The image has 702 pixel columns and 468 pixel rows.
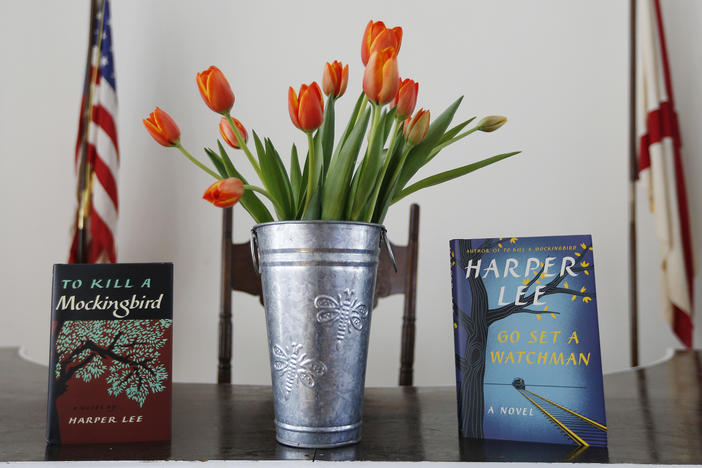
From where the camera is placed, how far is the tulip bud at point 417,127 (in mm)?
540

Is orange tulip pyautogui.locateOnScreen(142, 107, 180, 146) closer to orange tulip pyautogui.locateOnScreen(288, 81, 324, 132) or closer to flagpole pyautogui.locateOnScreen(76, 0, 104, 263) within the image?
orange tulip pyautogui.locateOnScreen(288, 81, 324, 132)

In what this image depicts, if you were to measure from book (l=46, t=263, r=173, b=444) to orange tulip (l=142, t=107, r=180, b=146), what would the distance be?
0.14 metres

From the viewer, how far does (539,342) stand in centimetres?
58

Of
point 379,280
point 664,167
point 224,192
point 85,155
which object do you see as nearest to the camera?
point 224,192

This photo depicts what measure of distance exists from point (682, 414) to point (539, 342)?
0.90 feet

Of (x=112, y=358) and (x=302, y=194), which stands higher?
(x=302, y=194)

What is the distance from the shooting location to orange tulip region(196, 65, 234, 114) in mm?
525

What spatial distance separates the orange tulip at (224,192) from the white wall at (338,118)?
1.77 meters

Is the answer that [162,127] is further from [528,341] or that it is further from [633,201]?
[633,201]

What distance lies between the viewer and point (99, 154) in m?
2.06

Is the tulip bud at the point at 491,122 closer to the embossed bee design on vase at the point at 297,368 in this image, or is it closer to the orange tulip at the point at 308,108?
the orange tulip at the point at 308,108

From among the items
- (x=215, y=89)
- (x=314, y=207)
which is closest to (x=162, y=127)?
(x=215, y=89)

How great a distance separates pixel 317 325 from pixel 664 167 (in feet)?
6.15

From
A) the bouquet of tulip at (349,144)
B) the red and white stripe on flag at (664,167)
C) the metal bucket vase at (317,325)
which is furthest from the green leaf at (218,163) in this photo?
the red and white stripe on flag at (664,167)
